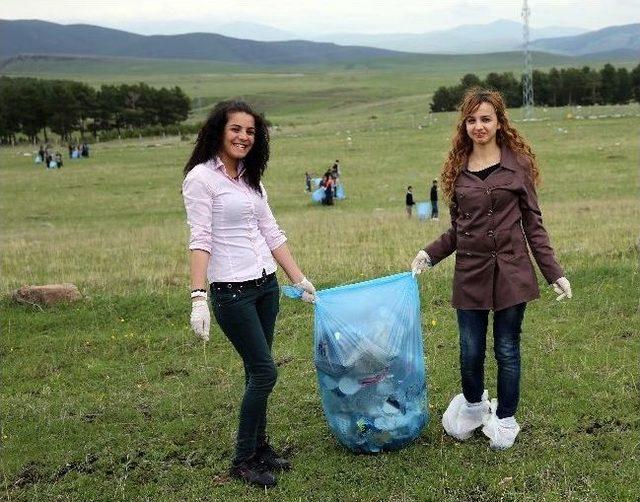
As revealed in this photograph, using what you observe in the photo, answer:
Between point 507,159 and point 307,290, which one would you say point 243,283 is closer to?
point 307,290

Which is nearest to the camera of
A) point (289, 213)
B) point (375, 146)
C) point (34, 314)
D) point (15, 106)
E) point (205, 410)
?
point (205, 410)

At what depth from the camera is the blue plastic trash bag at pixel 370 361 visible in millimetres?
4227

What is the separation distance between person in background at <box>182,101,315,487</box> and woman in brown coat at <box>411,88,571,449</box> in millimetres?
1134

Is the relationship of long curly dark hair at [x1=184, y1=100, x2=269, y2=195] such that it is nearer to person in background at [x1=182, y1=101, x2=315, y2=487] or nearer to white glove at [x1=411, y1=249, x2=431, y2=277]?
person in background at [x1=182, y1=101, x2=315, y2=487]

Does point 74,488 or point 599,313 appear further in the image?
point 599,313

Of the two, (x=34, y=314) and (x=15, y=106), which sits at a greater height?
(x=15, y=106)

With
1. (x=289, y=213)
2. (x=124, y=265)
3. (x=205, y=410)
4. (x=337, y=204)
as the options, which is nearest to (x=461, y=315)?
(x=205, y=410)

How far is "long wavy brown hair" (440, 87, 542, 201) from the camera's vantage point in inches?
165

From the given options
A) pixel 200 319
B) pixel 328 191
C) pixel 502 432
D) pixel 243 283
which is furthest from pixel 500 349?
pixel 328 191

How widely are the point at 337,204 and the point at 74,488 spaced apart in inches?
782

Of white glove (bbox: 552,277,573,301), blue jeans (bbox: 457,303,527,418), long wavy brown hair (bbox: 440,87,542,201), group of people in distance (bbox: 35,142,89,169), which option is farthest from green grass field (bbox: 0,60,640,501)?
group of people in distance (bbox: 35,142,89,169)

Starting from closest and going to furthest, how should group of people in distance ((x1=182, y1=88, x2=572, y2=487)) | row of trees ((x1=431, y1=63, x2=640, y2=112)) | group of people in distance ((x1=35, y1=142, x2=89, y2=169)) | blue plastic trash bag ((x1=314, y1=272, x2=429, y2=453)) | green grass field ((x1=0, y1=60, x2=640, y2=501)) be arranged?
group of people in distance ((x1=182, y1=88, x2=572, y2=487))
green grass field ((x1=0, y1=60, x2=640, y2=501))
blue plastic trash bag ((x1=314, y1=272, x2=429, y2=453))
group of people in distance ((x1=35, y1=142, x2=89, y2=169))
row of trees ((x1=431, y1=63, x2=640, y2=112))

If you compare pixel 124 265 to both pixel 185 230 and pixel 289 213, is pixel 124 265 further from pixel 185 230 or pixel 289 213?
pixel 289 213

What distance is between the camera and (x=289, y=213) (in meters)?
22.1
